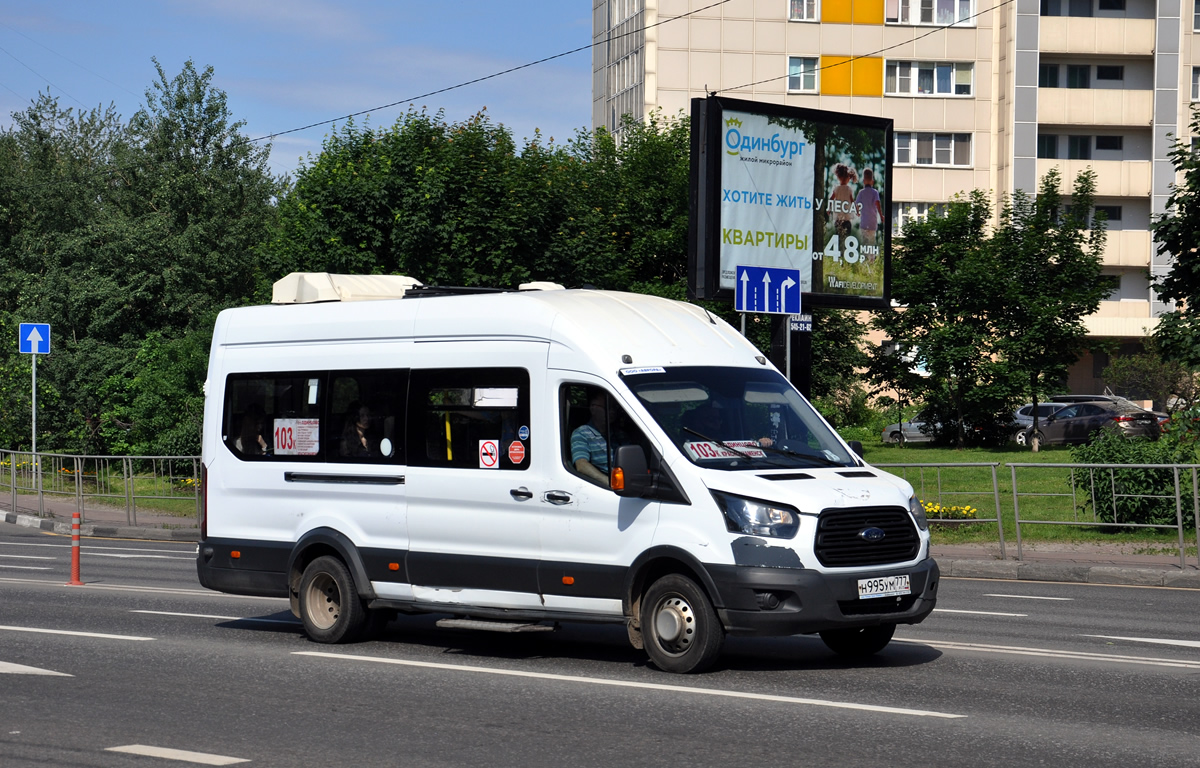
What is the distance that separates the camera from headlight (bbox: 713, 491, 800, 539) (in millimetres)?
8977

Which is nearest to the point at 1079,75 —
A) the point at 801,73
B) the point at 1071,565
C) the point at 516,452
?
the point at 801,73

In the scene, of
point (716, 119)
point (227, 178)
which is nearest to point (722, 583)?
point (716, 119)

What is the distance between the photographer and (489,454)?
10328mm

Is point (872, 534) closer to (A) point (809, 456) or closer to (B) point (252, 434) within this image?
(A) point (809, 456)

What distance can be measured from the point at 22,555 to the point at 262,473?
10.7 metres

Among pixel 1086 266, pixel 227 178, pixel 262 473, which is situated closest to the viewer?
pixel 262 473

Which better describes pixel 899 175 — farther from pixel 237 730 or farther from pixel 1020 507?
pixel 237 730

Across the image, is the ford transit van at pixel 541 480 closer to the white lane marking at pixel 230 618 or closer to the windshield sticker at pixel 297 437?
the windshield sticker at pixel 297 437

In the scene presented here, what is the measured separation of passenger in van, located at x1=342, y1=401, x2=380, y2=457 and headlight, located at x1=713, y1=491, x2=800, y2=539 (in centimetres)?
319

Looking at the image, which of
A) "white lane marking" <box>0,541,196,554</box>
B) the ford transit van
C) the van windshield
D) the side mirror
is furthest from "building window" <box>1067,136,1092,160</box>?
the side mirror

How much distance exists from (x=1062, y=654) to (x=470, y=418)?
4496mm

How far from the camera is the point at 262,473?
11.8 metres

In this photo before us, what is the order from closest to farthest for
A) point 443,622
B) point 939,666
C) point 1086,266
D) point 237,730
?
point 237,730 → point 939,666 → point 443,622 → point 1086,266

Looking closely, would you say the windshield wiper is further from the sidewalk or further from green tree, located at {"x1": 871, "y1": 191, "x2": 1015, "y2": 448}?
green tree, located at {"x1": 871, "y1": 191, "x2": 1015, "y2": 448}
